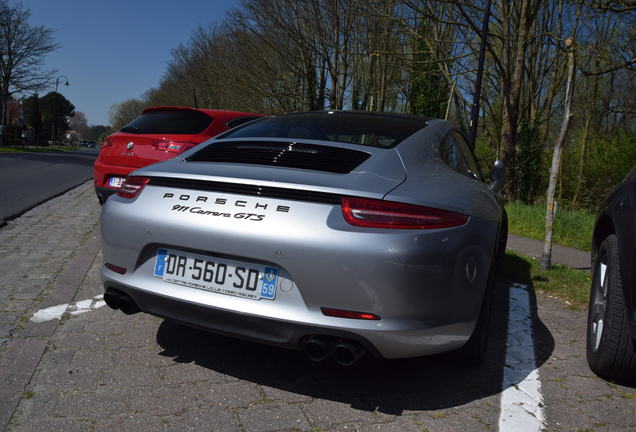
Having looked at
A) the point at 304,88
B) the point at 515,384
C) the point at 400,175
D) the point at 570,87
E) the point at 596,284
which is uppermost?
the point at 304,88

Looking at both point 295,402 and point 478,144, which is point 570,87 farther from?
point 478,144

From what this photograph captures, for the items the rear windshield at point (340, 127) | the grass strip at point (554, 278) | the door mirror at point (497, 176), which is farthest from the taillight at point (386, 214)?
the grass strip at point (554, 278)

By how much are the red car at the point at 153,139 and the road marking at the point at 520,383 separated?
4.21 m

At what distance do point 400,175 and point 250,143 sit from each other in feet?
2.94

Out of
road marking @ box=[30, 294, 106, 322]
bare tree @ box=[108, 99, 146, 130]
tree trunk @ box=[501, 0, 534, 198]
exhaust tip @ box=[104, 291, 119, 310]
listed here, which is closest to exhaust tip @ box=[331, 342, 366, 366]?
exhaust tip @ box=[104, 291, 119, 310]

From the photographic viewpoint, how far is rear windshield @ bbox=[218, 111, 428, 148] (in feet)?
10.3

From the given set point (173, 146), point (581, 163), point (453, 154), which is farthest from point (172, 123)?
point (581, 163)

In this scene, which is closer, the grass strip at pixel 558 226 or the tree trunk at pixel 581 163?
the grass strip at pixel 558 226

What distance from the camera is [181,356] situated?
3.07 meters

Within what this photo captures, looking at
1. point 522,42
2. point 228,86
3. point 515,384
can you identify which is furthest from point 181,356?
point 228,86

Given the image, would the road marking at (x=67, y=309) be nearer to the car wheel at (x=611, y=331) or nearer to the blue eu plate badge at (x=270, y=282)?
the blue eu plate badge at (x=270, y=282)

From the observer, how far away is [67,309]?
12.2 ft

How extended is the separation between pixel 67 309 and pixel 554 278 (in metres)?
4.38

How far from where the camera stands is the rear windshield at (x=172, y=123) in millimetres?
6809
